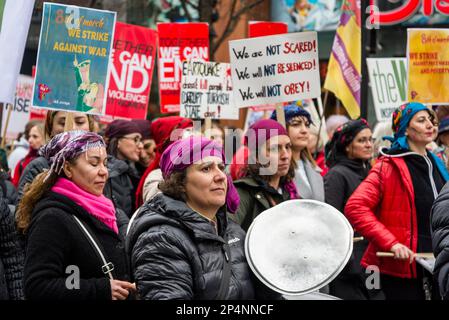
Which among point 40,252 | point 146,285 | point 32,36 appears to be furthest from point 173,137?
point 32,36

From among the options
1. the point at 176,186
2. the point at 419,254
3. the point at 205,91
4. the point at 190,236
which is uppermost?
the point at 205,91

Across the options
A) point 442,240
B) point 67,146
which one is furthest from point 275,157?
point 442,240

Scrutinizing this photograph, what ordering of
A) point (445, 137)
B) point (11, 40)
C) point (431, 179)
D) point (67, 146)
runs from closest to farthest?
point (67, 146) → point (11, 40) → point (431, 179) → point (445, 137)

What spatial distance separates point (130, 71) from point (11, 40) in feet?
11.5

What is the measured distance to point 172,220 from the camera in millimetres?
4164

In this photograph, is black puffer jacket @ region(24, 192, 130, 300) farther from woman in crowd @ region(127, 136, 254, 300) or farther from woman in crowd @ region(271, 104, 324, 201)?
woman in crowd @ region(271, 104, 324, 201)

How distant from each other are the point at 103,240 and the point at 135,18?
579 inches

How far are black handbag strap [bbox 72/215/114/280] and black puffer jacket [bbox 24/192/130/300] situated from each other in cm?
2

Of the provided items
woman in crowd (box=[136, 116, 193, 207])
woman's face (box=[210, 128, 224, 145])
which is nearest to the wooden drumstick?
woman in crowd (box=[136, 116, 193, 207])

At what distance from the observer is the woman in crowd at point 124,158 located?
299 inches

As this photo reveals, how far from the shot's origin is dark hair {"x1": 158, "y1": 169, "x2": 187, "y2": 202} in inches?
172

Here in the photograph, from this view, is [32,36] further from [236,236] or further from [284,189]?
[236,236]

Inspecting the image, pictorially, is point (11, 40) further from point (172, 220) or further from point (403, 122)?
point (403, 122)

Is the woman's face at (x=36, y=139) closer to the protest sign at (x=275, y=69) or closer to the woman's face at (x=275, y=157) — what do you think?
the protest sign at (x=275, y=69)
